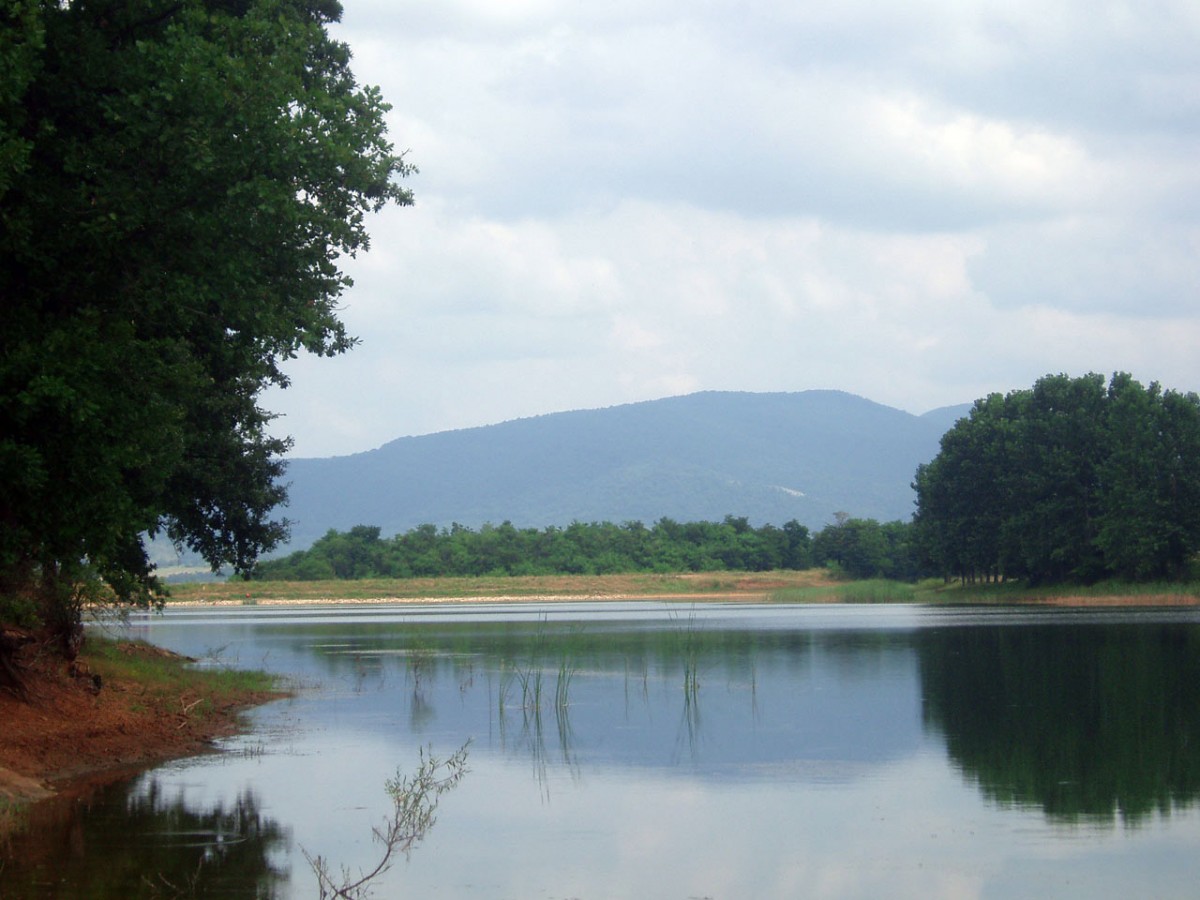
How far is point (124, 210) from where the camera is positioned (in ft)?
46.3

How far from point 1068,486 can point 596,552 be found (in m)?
54.7

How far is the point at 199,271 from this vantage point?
15055 millimetres

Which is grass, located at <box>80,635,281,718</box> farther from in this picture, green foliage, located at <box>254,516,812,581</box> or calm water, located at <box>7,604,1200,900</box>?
green foliage, located at <box>254,516,812,581</box>

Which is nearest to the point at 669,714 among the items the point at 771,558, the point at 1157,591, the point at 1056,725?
the point at 1056,725

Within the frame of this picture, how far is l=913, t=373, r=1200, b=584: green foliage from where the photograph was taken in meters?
74.4

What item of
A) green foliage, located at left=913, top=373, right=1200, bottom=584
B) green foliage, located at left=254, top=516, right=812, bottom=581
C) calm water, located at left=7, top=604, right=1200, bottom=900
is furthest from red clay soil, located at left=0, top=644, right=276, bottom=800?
green foliage, located at left=254, top=516, right=812, bottom=581

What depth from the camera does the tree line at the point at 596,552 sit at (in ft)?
392

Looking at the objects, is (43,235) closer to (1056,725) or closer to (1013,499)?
(1056,725)

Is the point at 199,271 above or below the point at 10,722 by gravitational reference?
above

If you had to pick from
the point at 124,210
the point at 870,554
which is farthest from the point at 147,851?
the point at 870,554

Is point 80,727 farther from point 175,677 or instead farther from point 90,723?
Answer: point 175,677

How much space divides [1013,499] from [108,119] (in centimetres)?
7800

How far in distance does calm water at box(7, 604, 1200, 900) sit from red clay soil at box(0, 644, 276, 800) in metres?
0.89

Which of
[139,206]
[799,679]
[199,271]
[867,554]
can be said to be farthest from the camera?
[867,554]
